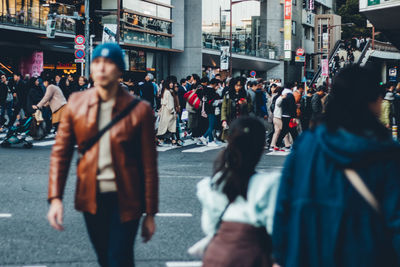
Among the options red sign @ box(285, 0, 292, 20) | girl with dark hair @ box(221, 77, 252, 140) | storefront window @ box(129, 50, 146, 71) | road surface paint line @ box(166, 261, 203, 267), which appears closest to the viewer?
road surface paint line @ box(166, 261, 203, 267)

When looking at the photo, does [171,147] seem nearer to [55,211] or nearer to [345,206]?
[55,211]

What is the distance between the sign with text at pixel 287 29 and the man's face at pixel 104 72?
208 ft

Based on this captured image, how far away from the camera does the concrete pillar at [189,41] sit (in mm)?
47406

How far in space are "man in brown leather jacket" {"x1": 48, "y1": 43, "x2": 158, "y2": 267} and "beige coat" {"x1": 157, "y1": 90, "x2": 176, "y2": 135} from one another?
1339cm

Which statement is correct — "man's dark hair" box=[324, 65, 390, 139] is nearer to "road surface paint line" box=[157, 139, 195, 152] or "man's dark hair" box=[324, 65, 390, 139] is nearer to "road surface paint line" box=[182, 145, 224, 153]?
"road surface paint line" box=[182, 145, 224, 153]

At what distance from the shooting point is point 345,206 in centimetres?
257

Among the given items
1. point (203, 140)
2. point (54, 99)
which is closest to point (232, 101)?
point (203, 140)

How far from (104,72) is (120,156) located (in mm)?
486

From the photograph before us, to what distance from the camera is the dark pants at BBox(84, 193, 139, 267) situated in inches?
140

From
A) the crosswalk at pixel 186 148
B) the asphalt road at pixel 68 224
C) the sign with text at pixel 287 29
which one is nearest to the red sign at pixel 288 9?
the sign with text at pixel 287 29

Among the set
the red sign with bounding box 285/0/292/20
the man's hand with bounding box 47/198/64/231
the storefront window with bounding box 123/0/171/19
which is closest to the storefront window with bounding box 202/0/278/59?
the red sign with bounding box 285/0/292/20

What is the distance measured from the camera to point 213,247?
3.05 metres

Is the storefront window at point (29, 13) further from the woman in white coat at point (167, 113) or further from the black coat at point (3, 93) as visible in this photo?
the woman in white coat at point (167, 113)

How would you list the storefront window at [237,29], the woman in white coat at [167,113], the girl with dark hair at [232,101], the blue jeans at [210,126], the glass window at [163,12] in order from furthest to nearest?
the storefront window at [237,29], the glass window at [163,12], the blue jeans at [210,126], the woman in white coat at [167,113], the girl with dark hair at [232,101]
